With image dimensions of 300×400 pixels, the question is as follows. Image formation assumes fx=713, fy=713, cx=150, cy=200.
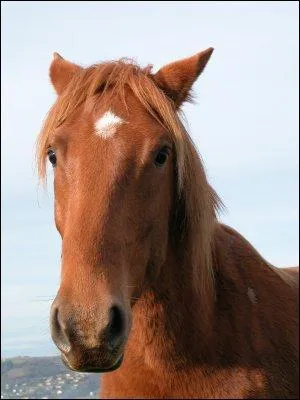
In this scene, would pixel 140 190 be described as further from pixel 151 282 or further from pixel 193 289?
pixel 193 289

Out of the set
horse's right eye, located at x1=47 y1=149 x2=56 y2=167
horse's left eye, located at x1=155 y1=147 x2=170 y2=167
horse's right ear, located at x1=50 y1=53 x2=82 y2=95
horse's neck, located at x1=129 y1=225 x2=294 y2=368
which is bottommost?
horse's neck, located at x1=129 y1=225 x2=294 y2=368

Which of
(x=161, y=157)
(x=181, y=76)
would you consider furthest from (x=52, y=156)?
(x=181, y=76)

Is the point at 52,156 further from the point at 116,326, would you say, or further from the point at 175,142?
the point at 116,326

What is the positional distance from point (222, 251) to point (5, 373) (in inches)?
5977

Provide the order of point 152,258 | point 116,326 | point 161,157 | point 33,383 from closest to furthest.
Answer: point 116,326
point 161,157
point 152,258
point 33,383

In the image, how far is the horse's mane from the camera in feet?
17.9

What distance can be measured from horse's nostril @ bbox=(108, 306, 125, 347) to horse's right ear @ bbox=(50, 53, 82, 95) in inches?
98.1

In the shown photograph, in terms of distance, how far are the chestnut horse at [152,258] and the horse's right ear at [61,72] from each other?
0.01m

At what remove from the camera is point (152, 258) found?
534cm

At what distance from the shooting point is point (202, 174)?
5.75m

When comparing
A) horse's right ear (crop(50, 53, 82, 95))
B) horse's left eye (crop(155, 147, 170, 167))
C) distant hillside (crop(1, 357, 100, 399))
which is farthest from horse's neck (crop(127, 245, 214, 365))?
distant hillside (crop(1, 357, 100, 399))

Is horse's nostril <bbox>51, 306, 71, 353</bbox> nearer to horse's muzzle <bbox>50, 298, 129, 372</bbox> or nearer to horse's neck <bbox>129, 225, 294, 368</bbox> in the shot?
horse's muzzle <bbox>50, 298, 129, 372</bbox>

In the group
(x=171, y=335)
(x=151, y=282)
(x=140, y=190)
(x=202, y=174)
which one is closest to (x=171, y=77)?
(x=202, y=174)

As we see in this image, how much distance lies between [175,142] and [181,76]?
71cm
